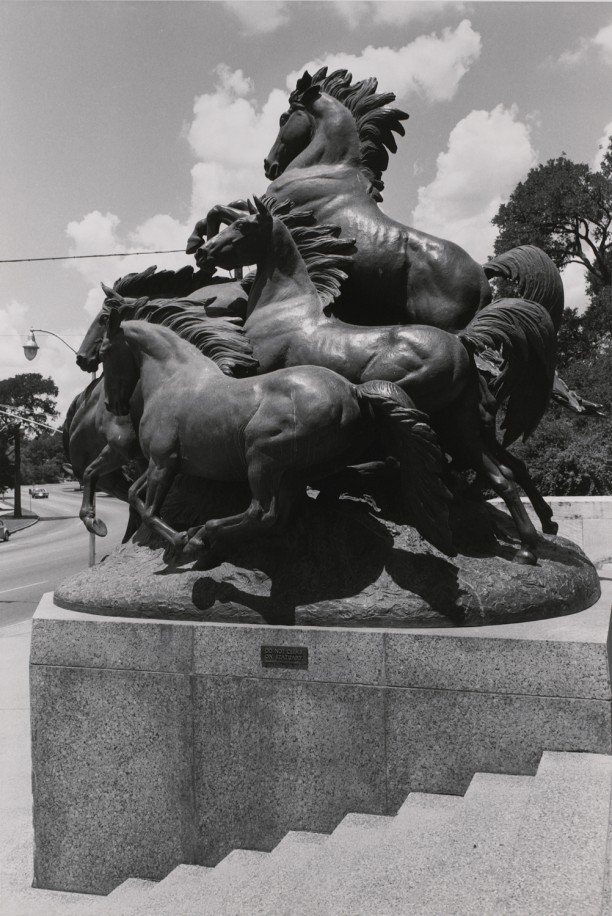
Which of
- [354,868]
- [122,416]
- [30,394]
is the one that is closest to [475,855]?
[354,868]

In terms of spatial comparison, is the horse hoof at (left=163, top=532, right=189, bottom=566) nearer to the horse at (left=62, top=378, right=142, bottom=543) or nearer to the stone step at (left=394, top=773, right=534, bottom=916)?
the horse at (left=62, top=378, right=142, bottom=543)

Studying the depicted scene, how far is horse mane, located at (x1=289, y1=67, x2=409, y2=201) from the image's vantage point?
562cm

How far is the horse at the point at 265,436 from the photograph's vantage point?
3799 millimetres

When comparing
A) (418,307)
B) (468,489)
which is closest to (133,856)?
(468,489)

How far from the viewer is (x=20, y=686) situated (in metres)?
7.53

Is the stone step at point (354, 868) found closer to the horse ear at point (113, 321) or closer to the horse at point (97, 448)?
the horse at point (97, 448)

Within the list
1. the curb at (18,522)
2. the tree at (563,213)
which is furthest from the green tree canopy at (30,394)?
the tree at (563,213)

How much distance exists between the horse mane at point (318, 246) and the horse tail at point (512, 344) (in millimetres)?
923

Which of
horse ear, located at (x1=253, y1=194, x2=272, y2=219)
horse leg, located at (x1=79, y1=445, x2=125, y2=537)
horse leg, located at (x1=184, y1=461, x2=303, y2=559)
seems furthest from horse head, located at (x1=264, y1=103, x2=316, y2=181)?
horse leg, located at (x1=184, y1=461, x2=303, y2=559)

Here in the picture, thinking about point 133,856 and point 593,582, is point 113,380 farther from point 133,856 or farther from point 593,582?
point 593,582

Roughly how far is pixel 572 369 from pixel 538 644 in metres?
21.9

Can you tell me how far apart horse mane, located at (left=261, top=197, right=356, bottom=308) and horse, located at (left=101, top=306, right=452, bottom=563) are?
1.03 meters

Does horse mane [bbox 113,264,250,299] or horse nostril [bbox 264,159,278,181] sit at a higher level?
horse nostril [bbox 264,159,278,181]

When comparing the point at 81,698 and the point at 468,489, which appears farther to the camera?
the point at 468,489
